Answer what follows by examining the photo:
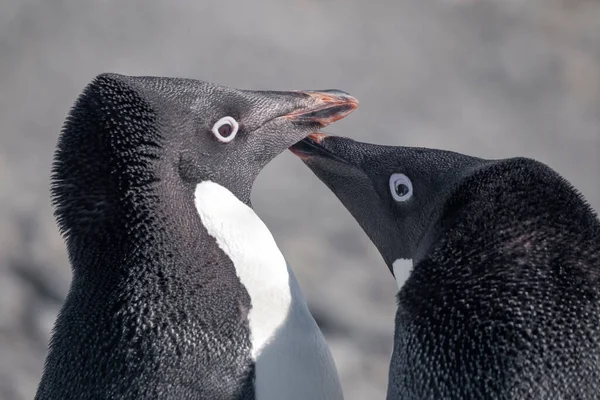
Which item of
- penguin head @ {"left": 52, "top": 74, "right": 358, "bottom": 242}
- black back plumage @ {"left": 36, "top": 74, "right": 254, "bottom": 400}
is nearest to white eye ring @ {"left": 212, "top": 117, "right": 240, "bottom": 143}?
penguin head @ {"left": 52, "top": 74, "right": 358, "bottom": 242}

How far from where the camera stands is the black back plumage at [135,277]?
134cm

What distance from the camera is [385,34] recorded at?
4.12m

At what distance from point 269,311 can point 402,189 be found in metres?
0.34

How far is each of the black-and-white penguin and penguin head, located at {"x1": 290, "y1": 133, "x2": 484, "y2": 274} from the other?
0.23 metres

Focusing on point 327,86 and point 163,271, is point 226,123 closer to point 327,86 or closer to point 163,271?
point 163,271

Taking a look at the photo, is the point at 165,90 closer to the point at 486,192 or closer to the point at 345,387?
the point at 486,192

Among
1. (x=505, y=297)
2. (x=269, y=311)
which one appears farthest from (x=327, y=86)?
(x=505, y=297)

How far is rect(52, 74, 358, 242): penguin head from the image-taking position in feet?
4.60

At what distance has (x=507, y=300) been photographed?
1.12 metres

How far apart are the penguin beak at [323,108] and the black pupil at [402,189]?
23 centimetres

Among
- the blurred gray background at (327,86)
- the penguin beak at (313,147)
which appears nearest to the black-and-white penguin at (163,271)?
the penguin beak at (313,147)

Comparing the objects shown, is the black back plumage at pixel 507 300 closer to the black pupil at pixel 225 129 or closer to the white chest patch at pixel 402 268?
the white chest patch at pixel 402 268

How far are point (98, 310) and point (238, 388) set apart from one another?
0.24 metres

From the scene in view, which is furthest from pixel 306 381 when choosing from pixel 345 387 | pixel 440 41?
pixel 440 41
